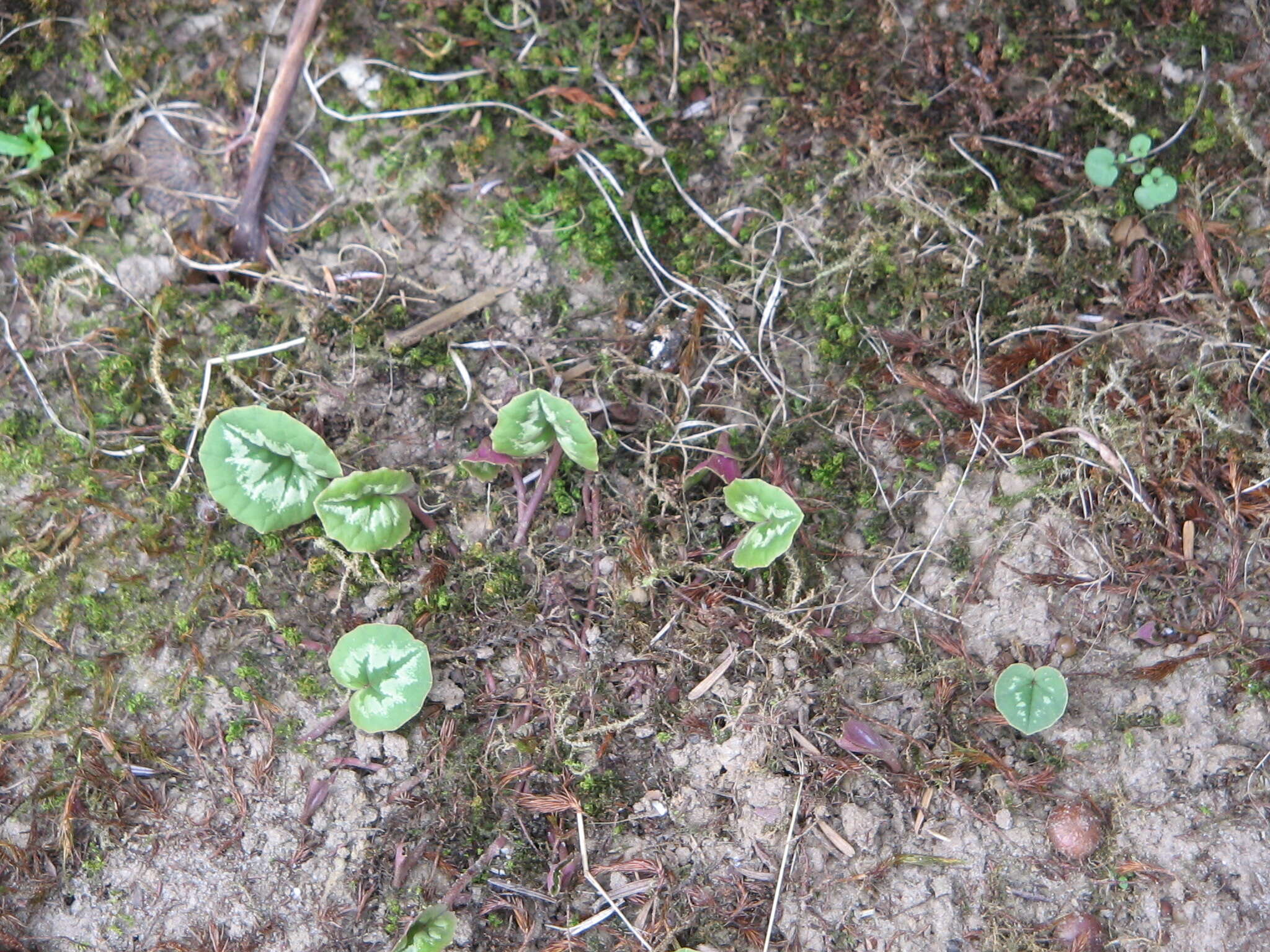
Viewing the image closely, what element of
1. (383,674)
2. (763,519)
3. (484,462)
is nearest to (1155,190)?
(763,519)

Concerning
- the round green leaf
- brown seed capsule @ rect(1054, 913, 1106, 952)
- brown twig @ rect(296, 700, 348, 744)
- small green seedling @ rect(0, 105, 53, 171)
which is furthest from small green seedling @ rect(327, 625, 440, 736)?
brown seed capsule @ rect(1054, 913, 1106, 952)

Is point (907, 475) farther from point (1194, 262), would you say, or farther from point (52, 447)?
point (52, 447)

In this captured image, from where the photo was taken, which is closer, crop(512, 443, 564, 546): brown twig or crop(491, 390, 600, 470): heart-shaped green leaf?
crop(491, 390, 600, 470): heart-shaped green leaf

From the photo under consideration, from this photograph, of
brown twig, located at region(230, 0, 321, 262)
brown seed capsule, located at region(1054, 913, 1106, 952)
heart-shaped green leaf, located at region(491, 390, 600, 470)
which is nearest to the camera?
heart-shaped green leaf, located at region(491, 390, 600, 470)

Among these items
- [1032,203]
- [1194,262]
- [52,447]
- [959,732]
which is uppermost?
[1032,203]

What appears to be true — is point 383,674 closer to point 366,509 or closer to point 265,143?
point 366,509

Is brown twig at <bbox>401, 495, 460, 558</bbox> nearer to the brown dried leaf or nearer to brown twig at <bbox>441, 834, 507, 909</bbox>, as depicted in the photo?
brown twig at <bbox>441, 834, 507, 909</bbox>

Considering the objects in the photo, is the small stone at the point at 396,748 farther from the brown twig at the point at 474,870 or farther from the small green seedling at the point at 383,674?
the brown twig at the point at 474,870

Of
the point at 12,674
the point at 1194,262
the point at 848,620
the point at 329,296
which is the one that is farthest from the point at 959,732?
the point at 12,674
